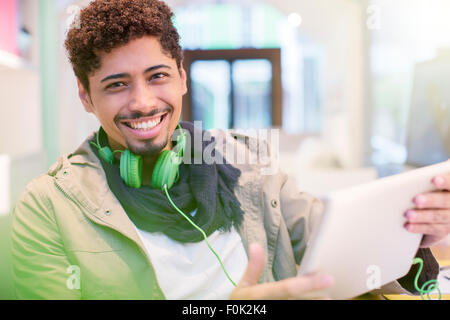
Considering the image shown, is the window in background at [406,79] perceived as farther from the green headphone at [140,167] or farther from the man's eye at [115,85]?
the man's eye at [115,85]

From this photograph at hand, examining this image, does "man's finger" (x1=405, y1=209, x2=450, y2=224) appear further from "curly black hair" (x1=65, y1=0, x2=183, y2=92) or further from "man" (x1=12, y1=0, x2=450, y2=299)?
"curly black hair" (x1=65, y1=0, x2=183, y2=92)

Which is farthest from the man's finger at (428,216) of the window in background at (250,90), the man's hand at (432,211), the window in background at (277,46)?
the window in background at (277,46)

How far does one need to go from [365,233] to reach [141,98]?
51cm

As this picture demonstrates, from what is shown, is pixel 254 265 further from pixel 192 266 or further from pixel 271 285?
pixel 192 266

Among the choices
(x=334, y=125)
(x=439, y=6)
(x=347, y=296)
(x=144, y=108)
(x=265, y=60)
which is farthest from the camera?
(x=334, y=125)

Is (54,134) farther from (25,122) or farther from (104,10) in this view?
(104,10)

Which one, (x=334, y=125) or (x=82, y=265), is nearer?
(x=82, y=265)

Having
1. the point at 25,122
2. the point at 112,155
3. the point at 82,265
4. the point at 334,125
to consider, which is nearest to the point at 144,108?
the point at 112,155

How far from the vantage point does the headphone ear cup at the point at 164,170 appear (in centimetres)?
90

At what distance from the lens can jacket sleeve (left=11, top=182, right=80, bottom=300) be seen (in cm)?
76

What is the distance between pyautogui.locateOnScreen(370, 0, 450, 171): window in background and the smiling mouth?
97cm

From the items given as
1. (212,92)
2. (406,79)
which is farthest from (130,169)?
(406,79)

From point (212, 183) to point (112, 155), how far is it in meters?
0.24

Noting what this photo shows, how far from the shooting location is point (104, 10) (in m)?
0.82
